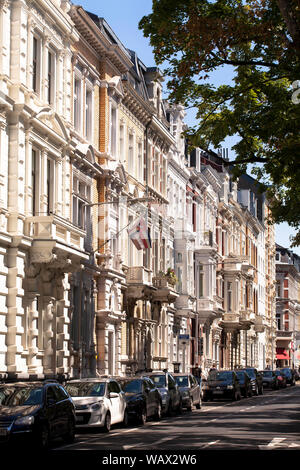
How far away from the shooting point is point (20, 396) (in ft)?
70.3

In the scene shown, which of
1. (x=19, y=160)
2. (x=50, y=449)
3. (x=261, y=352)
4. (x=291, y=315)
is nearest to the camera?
(x=50, y=449)

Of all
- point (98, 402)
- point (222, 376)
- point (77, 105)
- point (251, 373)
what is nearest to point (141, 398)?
point (98, 402)

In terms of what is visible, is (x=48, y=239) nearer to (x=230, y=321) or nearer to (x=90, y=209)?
(x=90, y=209)

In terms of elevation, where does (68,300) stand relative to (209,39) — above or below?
below

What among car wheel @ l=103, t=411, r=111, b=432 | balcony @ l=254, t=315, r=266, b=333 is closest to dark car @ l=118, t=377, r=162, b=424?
car wheel @ l=103, t=411, r=111, b=432

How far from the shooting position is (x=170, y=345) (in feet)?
186

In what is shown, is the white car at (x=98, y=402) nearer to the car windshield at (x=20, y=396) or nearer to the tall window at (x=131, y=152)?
the car windshield at (x=20, y=396)

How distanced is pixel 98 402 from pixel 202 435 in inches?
119

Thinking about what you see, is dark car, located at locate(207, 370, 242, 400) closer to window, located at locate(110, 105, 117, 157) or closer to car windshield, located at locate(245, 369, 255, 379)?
car windshield, located at locate(245, 369, 255, 379)

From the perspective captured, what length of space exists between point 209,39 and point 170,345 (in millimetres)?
35019

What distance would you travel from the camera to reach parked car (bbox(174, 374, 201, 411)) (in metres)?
37.6

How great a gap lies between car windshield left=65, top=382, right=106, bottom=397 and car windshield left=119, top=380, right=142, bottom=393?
10.1 feet
